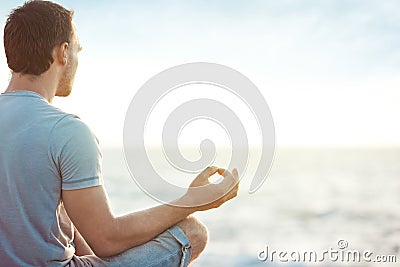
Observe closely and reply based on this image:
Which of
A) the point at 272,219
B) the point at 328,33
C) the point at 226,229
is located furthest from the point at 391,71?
the point at 226,229

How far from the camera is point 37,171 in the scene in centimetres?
173

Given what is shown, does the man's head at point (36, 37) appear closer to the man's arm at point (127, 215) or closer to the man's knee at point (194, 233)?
the man's arm at point (127, 215)

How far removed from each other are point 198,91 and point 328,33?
2337 cm

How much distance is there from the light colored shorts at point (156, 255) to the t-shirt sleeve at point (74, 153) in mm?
296

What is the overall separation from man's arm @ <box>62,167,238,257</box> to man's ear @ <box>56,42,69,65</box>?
0.46 m

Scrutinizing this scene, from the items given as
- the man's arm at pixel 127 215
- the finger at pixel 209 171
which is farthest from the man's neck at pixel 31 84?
the finger at pixel 209 171

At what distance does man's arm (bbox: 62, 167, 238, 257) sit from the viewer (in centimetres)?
174

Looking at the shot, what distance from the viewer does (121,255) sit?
1888 millimetres

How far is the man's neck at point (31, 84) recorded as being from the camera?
188 centimetres

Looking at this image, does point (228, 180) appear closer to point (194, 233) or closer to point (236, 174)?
point (236, 174)

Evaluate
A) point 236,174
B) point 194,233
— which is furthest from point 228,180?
point 194,233

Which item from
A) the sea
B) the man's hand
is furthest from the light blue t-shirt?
the sea

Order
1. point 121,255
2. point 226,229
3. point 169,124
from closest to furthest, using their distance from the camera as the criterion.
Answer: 1. point 121,255
2. point 169,124
3. point 226,229

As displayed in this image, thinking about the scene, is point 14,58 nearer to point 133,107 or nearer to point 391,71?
point 133,107
